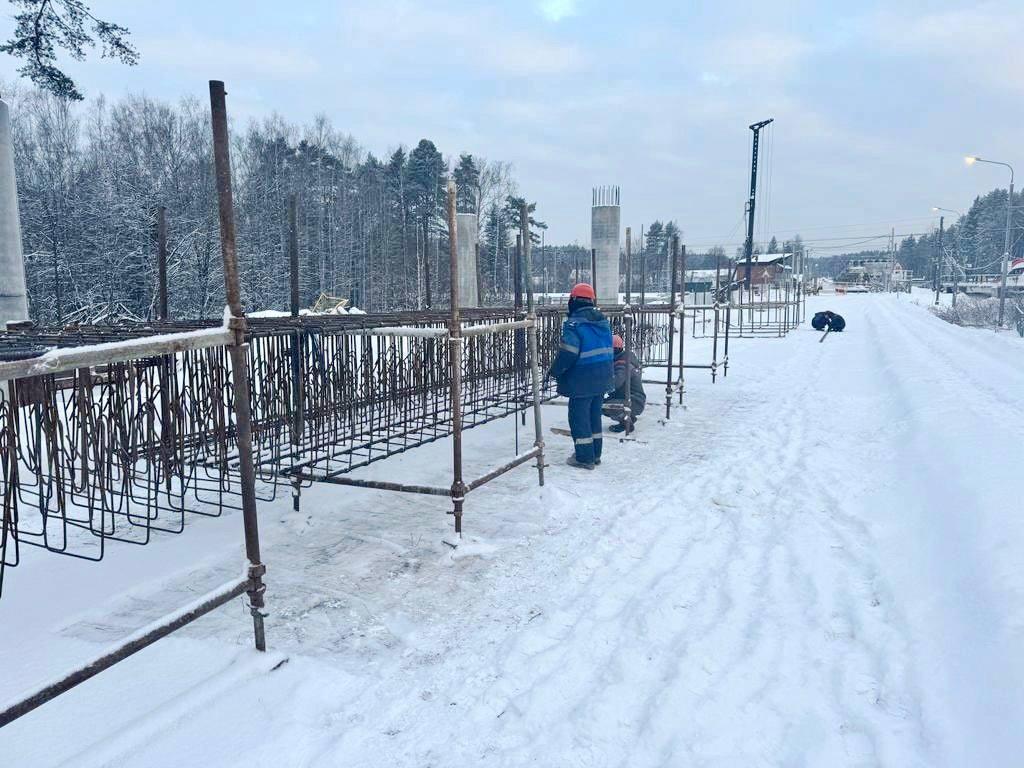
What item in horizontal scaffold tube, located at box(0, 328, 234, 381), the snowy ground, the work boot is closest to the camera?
horizontal scaffold tube, located at box(0, 328, 234, 381)

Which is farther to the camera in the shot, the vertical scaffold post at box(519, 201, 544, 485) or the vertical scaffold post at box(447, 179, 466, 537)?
the vertical scaffold post at box(519, 201, 544, 485)

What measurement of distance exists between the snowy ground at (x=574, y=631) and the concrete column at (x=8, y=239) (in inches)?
266

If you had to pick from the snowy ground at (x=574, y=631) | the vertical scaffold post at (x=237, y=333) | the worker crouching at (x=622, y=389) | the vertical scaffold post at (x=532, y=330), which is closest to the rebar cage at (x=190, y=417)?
the vertical scaffold post at (x=237, y=333)

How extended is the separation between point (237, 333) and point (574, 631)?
2.28 m

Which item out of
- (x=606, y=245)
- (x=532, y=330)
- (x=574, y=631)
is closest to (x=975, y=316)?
(x=606, y=245)

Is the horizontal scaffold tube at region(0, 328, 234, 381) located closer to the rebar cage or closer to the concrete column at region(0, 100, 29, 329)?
the rebar cage

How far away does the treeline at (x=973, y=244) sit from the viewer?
85.4 metres

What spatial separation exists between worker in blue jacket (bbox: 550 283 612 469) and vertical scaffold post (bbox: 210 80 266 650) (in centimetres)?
395

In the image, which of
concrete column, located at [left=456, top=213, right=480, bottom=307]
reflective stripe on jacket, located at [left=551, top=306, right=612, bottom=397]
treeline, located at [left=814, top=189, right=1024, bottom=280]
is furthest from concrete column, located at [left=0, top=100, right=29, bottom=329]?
treeline, located at [left=814, top=189, right=1024, bottom=280]

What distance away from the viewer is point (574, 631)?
11.9ft

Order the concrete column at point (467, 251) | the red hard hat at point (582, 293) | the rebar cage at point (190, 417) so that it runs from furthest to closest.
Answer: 1. the concrete column at point (467, 251)
2. the red hard hat at point (582, 293)
3. the rebar cage at point (190, 417)

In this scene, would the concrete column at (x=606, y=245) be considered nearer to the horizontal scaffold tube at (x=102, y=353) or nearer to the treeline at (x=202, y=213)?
the treeline at (x=202, y=213)

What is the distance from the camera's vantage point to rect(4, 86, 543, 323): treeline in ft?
89.1

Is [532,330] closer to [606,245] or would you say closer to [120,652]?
[120,652]
